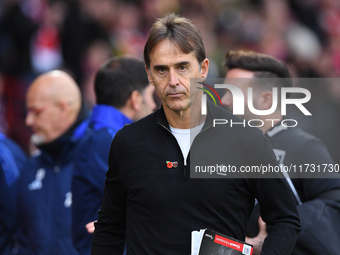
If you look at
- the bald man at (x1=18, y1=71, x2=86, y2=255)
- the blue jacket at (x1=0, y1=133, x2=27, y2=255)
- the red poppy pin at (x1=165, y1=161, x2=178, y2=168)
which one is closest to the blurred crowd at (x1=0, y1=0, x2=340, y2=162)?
the blue jacket at (x1=0, y1=133, x2=27, y2=255)

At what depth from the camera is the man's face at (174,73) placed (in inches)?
120

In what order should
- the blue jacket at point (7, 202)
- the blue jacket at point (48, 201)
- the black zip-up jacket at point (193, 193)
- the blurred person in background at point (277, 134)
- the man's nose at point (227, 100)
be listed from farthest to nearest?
the blue jacket at point (7, 202) < the blue jacket at point (48, 201) < the man's nose at point (227, 100) < the blurred person in background at point (277, 134) < the black zip-up jacket at point (193, 193)

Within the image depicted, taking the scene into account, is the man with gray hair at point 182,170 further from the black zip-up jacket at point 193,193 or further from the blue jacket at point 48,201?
the blue jacket at point 48,201

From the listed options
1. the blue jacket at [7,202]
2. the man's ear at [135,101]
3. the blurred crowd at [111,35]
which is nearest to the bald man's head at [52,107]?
the blue jacket at [7,202]

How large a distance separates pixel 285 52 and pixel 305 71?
670 mm

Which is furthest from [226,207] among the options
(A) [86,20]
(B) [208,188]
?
(A) [86,20]

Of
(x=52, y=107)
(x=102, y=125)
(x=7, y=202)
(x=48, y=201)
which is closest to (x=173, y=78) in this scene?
(x=102, y=125)

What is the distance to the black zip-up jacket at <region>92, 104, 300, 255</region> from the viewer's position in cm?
299

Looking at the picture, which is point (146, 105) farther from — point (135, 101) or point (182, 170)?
point (182, 170)

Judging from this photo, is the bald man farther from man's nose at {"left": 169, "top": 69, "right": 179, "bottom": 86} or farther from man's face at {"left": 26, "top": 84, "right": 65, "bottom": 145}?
man's nose at {"left": 169, "top": 69, "right": 179, "bottom": 86}

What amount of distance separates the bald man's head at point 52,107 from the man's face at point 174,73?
247 cm

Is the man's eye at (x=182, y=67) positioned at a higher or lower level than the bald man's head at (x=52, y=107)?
higher

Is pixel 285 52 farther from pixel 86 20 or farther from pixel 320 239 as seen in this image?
pixel 320 239

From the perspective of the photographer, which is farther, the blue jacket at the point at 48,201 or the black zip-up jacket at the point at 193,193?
the blue jacket at the point at 48,201
